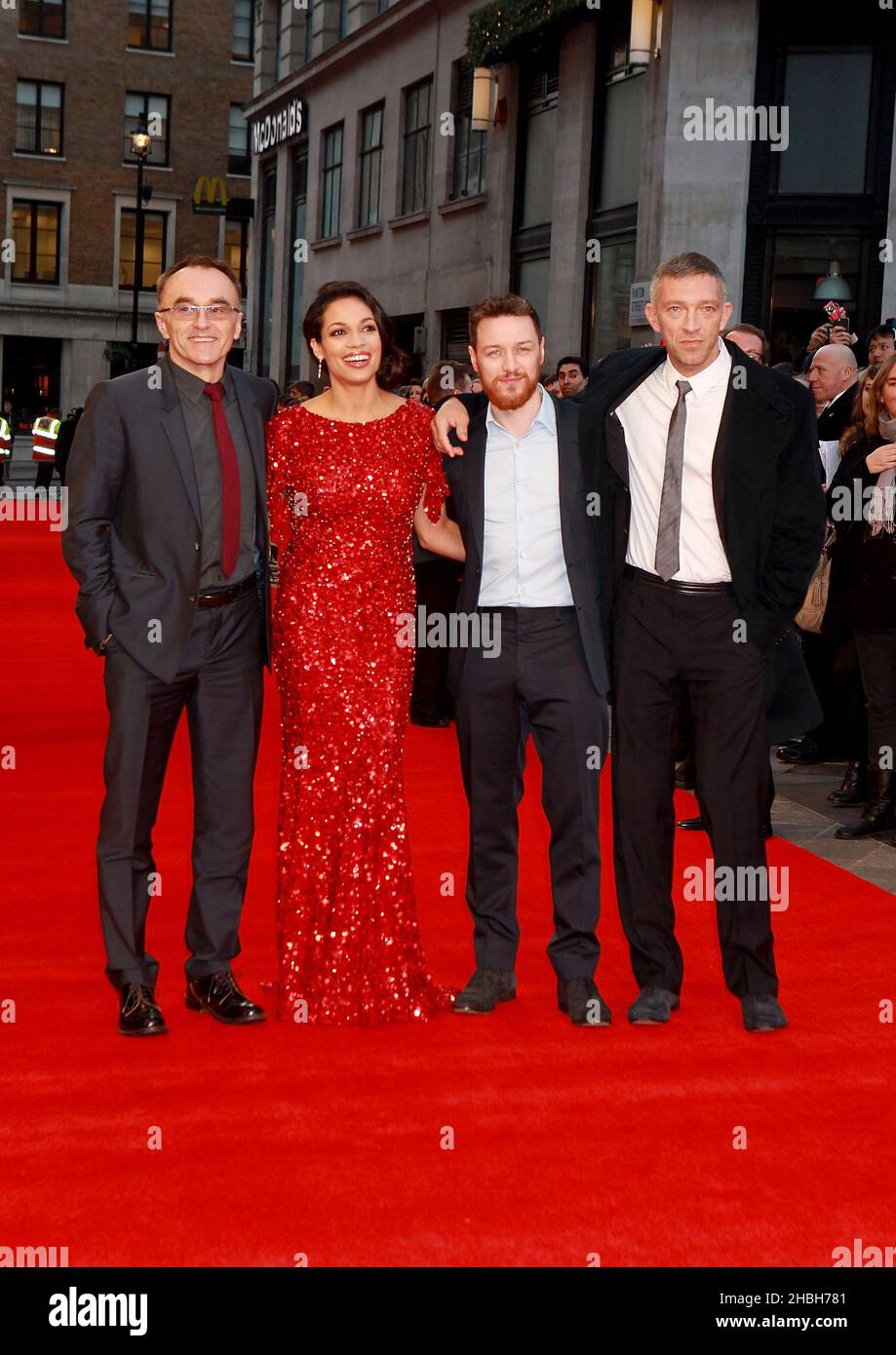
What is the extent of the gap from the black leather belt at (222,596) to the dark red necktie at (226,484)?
5cm

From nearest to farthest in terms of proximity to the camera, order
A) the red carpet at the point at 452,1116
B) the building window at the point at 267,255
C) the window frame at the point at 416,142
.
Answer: the red carpet at the point at 452,1116, the window frame at the point at 416,142, the building window at the point at 267,255

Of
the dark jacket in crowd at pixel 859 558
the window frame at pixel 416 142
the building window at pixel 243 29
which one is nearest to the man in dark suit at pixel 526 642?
the dark jacket in crowd at pixel 859 558

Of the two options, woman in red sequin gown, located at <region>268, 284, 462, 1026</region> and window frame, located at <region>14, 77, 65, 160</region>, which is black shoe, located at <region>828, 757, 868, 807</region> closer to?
woman in red sequin gown, located at <region>268, 284, 462, 1026</region>

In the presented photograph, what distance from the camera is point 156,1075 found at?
4.61m

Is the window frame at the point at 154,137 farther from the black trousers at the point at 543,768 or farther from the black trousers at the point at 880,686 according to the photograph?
the black trousers at the point at 543,768

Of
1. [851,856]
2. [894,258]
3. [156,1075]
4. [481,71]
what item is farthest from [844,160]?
[156,1075]

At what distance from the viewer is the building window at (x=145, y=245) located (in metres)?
53.5

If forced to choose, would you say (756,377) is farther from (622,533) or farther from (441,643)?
(441,643)

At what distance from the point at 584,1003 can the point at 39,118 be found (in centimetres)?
5245

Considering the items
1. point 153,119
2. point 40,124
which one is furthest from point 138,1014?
point 153,119

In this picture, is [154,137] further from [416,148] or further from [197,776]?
[197,776]

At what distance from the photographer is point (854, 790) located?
8.48 metres

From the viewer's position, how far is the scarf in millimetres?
7562
